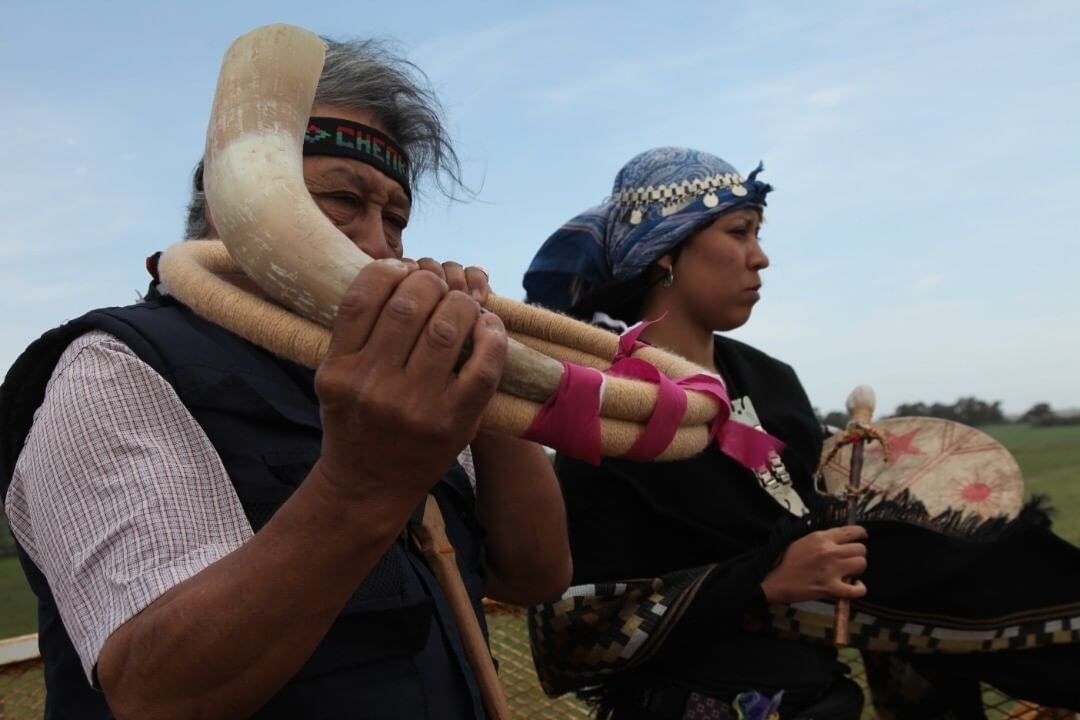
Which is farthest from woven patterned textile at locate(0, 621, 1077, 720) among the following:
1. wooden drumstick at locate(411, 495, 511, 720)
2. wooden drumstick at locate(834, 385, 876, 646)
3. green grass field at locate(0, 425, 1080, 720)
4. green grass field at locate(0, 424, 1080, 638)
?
wooden drumstick at locate(411, 495, 511, 720)

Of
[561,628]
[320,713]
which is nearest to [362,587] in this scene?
[320,713]

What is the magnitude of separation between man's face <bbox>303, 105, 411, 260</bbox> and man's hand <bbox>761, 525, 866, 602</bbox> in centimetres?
133

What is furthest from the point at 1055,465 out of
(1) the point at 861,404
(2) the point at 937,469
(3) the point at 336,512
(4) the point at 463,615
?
(3) the point at 336,512

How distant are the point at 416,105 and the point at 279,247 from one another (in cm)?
72

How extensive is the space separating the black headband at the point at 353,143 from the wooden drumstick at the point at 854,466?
153 cm

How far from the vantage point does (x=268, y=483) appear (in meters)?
1.21

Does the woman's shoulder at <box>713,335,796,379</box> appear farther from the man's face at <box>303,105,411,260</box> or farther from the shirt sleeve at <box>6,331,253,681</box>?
the shirt sleeve at <box>6,331,253,681</box>

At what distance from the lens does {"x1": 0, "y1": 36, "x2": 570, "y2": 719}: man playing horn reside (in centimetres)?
90

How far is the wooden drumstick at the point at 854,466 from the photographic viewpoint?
2373mm

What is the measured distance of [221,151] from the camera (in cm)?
102

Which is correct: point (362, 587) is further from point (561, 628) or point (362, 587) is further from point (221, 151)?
point (561, 628)

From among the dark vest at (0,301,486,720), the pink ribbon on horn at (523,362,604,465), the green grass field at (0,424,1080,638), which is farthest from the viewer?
the green grass field at (0,424,1080,638)

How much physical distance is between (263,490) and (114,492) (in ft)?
0.61

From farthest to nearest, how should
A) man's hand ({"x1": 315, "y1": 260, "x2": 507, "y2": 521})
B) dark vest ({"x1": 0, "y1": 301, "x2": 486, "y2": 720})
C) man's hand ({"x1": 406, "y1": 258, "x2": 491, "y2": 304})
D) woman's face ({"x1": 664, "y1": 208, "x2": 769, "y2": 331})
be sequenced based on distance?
woman's face ({"x1": 664, "y1": 208, "x2": 769, "y2": 331}) → man's hand ({"x1": 406, "y1": 258, "x2": 491, "y2": 304}) → dark vest ({"x1": 0, "y1": 301, "x2": 486, "y2": 720}) → man's hand ({"x1": 315, "y1": 260, "x2": 507, "y2": 521})
